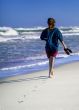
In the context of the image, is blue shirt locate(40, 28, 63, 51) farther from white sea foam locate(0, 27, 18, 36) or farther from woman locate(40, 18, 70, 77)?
white sea foam locate(0, 27, 18, 36)

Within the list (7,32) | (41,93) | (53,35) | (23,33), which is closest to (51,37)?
(53,35)

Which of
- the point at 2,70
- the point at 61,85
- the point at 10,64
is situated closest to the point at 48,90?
the point at 61,85

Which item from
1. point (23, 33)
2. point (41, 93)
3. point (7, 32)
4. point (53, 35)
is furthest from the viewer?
point (23, 33)

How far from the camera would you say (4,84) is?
5.67 metres

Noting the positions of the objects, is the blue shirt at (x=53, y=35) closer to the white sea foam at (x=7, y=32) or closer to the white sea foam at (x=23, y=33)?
the white sea foam at (x=23, y=33)

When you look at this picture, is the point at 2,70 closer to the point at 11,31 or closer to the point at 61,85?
the point at 61,85

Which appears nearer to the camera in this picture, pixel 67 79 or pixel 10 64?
pixel 67 79

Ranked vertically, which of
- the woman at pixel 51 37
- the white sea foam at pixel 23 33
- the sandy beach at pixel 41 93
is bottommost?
the white sea foam at pixel 23 33

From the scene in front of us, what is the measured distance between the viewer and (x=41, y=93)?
4555 mm

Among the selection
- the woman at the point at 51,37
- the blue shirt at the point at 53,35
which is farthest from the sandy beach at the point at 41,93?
the blue shirt at the point at 53,35

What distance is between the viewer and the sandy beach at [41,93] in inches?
154

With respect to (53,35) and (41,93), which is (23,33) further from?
(41,93)

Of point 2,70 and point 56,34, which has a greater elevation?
point 56,34

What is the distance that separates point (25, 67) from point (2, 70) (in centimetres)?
65
